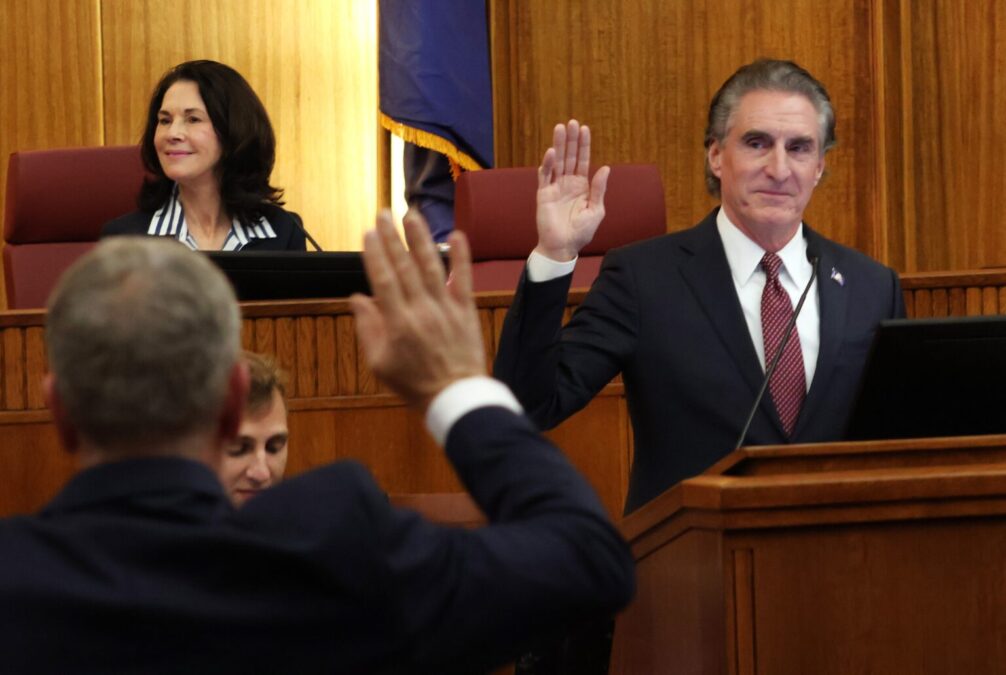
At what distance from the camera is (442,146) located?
5.36m

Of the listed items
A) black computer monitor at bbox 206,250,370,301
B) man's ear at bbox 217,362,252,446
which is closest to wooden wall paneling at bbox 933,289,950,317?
black computer monitor at bbox 206,250,370,301

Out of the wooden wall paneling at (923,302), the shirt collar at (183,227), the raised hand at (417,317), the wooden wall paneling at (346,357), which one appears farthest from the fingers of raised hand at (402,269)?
the shirt collar at (183,227)

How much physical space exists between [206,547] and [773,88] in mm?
2041

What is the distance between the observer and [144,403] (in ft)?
3.34

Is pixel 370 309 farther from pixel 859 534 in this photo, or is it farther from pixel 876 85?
pixel 876 85

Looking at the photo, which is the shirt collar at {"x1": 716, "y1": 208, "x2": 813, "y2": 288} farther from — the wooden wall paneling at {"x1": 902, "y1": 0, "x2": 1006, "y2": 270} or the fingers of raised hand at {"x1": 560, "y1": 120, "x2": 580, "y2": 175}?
the wooden wall paneling at {"x1": 902, "y1": 0, "x2": 1006, "y2": 270}

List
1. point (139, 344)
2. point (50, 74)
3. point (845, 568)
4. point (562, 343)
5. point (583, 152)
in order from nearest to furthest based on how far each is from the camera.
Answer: point (139, 344) → point (845, 568) → point (583, 152) → point (562, 343) → point (50, 74)

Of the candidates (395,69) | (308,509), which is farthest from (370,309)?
(395,69)

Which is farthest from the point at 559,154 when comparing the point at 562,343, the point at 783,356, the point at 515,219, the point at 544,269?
the point at 515,219

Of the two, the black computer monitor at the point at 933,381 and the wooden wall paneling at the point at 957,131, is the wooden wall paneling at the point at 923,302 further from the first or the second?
the wooden wall paneling at the point at 957,131

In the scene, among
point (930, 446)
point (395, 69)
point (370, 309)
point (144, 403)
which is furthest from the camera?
point (395, 69)

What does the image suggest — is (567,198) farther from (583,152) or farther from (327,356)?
(327,356)

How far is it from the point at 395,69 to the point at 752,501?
3787 mm

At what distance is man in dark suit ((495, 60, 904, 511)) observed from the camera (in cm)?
243
